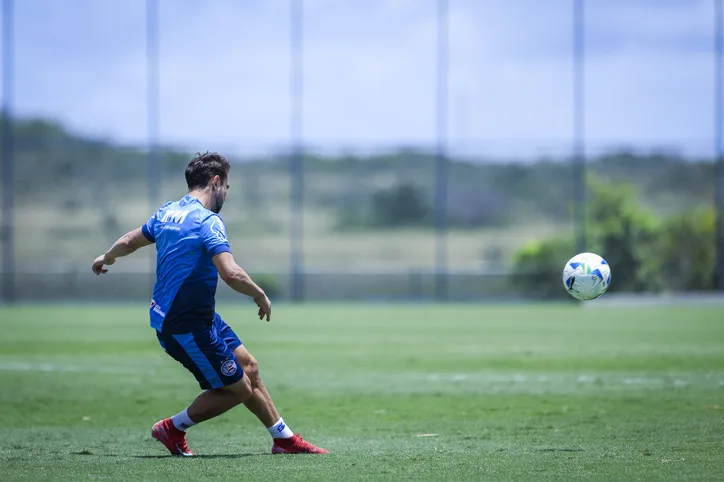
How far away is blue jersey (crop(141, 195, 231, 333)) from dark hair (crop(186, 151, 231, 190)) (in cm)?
29

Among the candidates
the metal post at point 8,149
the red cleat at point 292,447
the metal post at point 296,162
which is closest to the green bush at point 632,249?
the metal post at point 296,162

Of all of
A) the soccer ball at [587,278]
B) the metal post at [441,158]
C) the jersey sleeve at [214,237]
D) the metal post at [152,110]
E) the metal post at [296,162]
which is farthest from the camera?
the metal post at [296,162]

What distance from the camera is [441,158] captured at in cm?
3653

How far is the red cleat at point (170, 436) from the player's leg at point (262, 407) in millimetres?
Result: 576

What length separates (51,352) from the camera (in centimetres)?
1691

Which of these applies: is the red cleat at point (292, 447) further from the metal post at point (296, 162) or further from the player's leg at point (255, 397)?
the metal post at point (296, 162)

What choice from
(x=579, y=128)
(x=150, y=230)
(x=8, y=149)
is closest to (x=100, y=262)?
(x=150, y=230)

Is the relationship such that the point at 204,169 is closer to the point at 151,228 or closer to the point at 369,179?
the point at 151,228

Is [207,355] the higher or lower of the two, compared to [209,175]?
lower

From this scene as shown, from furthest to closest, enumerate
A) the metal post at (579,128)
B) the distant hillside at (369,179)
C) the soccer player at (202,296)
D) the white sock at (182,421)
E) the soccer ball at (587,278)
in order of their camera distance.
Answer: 1. the distant hillside at (369,179)
2. the metal post at (579,128)
3. the soccer ball at (587,278)
4. the white sock at (182,421)
5. the soccer player at (202,296)

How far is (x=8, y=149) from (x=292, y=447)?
99.0 feet

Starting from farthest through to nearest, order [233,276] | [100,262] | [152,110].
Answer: [152,110], [100,262], [233,276]

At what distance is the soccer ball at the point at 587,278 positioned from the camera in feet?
29.0

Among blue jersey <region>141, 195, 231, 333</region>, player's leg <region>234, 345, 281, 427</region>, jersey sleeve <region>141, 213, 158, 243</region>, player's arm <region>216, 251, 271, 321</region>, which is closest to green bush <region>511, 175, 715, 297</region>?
player's leg <region>234, 345, 281, 427</region>
